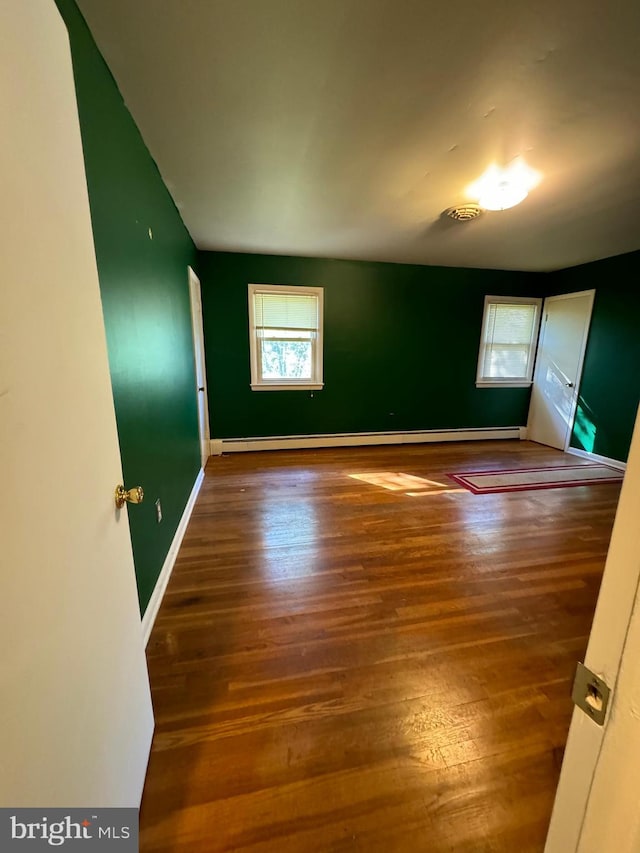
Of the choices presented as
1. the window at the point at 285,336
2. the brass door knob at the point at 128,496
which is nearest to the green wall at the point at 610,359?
the window at the point at 285,336

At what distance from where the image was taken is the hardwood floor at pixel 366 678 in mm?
1023

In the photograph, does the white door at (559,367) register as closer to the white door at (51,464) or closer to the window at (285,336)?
the window at (285,336)

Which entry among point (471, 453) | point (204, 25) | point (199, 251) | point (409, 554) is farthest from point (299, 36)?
point (471, 453)

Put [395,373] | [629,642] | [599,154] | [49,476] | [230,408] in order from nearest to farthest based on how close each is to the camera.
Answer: [629,642]
[49,476]
[599,154]
[230,408]
[395,373]

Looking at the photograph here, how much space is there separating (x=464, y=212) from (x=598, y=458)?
3.58 m

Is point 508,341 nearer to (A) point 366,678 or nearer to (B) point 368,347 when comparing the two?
(B) point 368,347

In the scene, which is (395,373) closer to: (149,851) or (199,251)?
(199,251)

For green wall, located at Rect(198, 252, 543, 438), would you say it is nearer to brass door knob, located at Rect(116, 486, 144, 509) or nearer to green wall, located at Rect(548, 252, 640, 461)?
green wall, located at Rect(548, 252, 640, 461)

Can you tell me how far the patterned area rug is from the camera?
3525mm

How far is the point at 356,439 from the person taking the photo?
4941 millimetres

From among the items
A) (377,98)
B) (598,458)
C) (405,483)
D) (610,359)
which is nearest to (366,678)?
(405,483)

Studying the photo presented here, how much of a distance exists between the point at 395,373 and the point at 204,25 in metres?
4.02

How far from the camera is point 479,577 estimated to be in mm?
2119

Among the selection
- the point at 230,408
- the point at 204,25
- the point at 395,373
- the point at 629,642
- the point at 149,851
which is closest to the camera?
the point at 629,642
